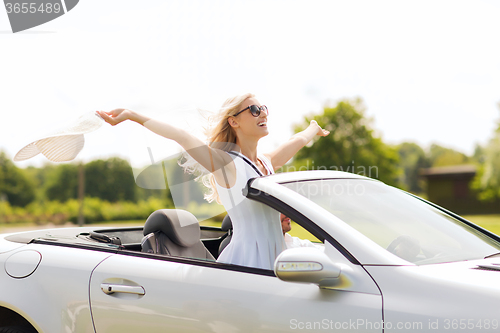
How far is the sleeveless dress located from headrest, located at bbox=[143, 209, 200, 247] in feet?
1.80

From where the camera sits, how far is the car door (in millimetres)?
1763

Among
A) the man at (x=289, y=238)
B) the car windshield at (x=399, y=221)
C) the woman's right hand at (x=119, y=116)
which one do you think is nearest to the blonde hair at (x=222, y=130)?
the woman's right hand at (x=119, y=116)

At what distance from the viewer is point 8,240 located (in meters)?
2.69

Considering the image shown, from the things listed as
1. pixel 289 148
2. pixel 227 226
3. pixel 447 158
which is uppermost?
pixel 289 148

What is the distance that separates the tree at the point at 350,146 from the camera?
161ft

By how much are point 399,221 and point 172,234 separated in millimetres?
1329

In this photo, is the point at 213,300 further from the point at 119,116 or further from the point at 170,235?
the point at 119,116

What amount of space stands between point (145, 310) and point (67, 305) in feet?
1.49

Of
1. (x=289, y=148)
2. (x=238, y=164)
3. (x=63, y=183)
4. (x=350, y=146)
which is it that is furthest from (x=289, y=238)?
(x=63, y=183)

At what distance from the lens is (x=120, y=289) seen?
2.14 m

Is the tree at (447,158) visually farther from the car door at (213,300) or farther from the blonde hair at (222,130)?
the car door at (213,300)

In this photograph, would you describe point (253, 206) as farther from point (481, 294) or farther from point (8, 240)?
point (8, 240)

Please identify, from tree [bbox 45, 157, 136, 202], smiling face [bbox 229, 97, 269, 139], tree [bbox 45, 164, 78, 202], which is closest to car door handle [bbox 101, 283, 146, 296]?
smiling face [bbox 229, 97, 269, 139]

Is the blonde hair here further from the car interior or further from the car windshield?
the car windshield
